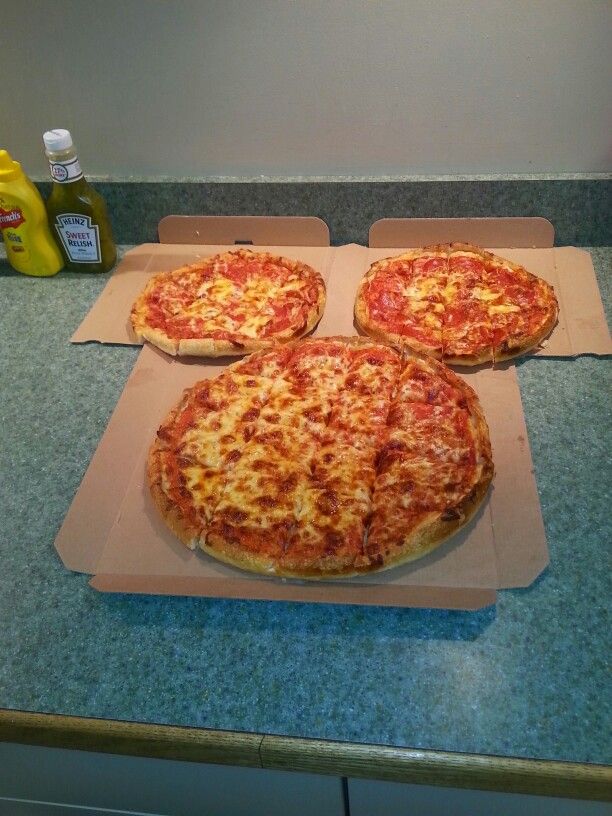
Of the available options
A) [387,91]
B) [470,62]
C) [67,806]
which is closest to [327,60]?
[387,91]

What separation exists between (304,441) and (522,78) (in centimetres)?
88

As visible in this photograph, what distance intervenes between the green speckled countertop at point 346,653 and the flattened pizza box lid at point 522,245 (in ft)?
1.26

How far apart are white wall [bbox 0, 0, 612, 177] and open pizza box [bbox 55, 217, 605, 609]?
1.55 ft

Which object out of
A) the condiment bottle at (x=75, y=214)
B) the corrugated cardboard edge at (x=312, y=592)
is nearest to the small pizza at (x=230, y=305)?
the condiment bottle at (x=75, y=214)

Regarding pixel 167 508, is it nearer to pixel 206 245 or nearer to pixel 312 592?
pixel 312 592

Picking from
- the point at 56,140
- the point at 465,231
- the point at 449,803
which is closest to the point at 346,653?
the point at 449,803

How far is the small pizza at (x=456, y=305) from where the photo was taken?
148 cm

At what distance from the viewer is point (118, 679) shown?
3.39ft

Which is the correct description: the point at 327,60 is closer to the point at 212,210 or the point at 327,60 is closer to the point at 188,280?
the point at 212,210

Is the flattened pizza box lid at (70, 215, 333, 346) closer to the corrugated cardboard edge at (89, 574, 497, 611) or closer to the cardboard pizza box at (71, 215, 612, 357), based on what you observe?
the cardboard pizza box at (71, 215, 612, 357)

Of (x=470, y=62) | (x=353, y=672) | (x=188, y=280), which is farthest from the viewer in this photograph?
(x=188, y=280)

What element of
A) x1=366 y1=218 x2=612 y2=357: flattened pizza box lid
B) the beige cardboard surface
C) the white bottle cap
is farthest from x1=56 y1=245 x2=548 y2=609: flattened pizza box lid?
the white bottle cap

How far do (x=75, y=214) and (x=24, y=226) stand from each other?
0.14 metres

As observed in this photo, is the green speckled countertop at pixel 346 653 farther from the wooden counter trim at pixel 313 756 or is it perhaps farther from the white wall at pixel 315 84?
the white wall at pixel 315 84
